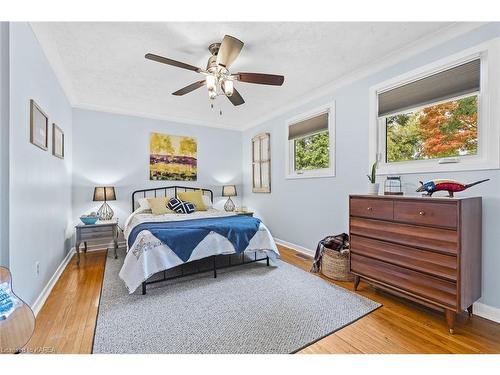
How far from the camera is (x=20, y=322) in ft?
4.11

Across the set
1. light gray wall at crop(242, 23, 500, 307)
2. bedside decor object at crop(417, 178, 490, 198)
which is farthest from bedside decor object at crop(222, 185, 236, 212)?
bedside decor object at crop(417, 178, 490, 198)

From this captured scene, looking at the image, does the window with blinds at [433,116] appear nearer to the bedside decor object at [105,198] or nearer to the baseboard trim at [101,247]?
the bedside decor object at [105,198]

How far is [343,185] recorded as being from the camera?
10.5ft

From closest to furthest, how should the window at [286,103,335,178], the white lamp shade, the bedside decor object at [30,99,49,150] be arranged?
the bedside decor object at [30,99,49,150] → the window at [286,103,335,178] → the white lamp shade

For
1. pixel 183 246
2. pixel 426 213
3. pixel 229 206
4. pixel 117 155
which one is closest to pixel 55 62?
pixel 117 155

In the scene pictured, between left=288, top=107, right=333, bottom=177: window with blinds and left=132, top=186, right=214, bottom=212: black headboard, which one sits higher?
left=288, top=107, right=333, bottom=177: window with blinds

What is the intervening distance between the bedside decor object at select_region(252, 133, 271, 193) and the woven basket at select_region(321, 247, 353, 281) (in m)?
2.12

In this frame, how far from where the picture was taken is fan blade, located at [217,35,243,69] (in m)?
1.86

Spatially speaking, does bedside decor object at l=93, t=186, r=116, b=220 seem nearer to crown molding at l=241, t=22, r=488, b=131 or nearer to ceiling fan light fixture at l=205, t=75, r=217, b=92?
ceiling fan light fixture at l=205, t=75, r=217, b=92

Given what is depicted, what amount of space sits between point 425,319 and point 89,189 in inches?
198

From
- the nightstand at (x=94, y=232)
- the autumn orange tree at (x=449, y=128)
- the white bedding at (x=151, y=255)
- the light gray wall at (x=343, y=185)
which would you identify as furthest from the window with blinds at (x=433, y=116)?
the nightstand at (x=94, y=232)

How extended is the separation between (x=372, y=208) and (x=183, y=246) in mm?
2072
